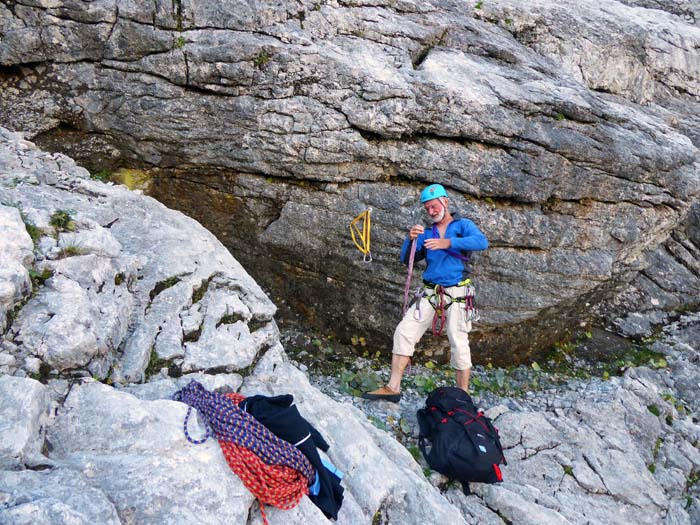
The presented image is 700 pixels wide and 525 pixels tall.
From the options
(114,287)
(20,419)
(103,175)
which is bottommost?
(103,175)

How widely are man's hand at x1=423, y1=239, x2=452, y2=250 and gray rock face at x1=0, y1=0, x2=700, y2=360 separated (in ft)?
6.59

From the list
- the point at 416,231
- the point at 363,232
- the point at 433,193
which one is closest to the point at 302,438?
the point at 416,231

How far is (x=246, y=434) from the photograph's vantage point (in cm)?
401

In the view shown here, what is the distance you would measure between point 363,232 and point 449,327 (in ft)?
8.82

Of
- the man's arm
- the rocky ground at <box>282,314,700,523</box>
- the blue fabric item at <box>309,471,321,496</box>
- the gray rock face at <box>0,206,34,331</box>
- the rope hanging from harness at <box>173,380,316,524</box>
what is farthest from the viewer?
the man's arm

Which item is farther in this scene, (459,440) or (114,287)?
(459,440)

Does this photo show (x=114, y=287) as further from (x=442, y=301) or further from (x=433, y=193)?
(x=433, y=193)

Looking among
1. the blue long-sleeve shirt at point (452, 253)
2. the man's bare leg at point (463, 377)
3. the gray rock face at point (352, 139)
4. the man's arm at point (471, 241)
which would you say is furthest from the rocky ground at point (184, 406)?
the man's arm at point (471, 241)

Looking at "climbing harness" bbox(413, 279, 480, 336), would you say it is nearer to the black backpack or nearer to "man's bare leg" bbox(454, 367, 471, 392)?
"man's bare leg" bbox(454, 367, 471, 392)

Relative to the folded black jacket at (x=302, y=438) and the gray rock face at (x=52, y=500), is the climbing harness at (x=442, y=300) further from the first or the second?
the gray rock face at (x=52, y=500)

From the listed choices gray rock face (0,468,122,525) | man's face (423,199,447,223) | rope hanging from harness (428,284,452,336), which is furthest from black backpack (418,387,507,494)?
gray rock face (0,468,122,525)

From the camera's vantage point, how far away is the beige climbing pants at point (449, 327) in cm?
761

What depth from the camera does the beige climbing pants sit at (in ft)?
25.0

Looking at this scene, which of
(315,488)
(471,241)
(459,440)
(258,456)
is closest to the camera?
(258,456)
